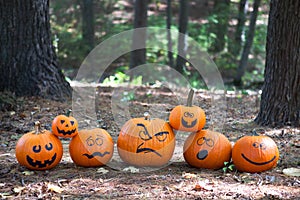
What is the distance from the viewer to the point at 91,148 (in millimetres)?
4160

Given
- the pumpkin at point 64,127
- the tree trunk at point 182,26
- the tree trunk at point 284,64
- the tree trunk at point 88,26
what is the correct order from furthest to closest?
the tree trunk at point 88,26 → the tree trunk at point 182,26 → the tree trunk at point 284,64 → the pumpkin at point 64,127

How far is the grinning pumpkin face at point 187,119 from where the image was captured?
13.8ft

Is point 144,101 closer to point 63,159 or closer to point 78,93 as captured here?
point 78,93

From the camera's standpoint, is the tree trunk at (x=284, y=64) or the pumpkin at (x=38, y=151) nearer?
the pumpkin at (x=38, y=151)

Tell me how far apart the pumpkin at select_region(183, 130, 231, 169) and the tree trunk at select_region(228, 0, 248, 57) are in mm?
9130

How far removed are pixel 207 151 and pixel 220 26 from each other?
1033cm

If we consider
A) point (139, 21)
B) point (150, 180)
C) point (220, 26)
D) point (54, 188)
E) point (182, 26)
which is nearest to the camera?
point (54, 188)

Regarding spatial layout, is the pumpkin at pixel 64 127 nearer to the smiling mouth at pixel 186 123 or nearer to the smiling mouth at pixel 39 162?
the smiling mouth at pixel 39 162

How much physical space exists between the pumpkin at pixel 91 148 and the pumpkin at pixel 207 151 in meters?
0.86

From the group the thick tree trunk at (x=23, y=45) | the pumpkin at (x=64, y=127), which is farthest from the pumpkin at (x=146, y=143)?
the thick tree trunk at (x=23, y=45)

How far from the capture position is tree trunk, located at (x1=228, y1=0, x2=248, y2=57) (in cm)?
1273

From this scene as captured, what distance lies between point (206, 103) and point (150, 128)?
407 cm

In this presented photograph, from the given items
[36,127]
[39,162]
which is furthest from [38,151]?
[36,127]

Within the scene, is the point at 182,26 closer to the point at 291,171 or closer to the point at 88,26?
the point at 88,26
